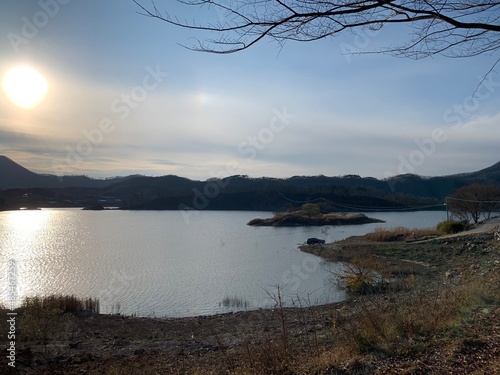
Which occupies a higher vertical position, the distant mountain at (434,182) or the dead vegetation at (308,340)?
the distant mountain at (434,182)

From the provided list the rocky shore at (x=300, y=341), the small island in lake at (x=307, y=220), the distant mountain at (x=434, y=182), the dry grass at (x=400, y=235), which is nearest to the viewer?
the rocky shore at (x=300, y=341)

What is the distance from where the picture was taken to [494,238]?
816 inches

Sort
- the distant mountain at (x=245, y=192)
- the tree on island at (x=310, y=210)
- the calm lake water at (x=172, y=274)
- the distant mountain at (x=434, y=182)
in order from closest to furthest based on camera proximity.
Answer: the calm lake water at (x=172, y=274) < the tree on island at (x=310, y=210) < the distant mountain at (x=245, y=192) < the distant mountain at (x=434, y=182)

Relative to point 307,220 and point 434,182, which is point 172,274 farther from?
point 434,182

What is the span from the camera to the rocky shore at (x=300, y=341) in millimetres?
4332

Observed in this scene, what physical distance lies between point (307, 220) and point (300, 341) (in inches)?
2255

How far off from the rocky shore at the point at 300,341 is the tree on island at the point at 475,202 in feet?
54.8

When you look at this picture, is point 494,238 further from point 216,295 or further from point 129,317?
point 129,317

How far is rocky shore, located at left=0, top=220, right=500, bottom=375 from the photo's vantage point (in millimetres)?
4332

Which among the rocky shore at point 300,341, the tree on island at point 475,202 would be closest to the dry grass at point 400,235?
the tree on island at point 475,202

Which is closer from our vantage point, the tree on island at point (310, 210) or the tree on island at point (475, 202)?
the tree on island at point (475, 202)

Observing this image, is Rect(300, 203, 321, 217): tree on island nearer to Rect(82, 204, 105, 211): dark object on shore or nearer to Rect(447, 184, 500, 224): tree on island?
Rect(447, 184, 500, 224): tree on island

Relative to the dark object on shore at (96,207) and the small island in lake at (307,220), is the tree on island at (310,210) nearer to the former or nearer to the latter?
the small island in lake at (307,220)

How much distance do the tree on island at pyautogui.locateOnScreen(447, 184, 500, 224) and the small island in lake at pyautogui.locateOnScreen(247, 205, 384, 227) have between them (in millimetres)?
29639
